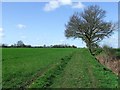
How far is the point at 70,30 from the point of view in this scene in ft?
226

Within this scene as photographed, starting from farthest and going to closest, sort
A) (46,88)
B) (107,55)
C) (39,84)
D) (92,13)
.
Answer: (92,13) < (107,55) < (39,84) < (46,88)

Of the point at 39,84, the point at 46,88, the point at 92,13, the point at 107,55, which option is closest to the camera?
the point at 46,88

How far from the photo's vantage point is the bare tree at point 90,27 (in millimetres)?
66750

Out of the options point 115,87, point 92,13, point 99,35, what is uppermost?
point 92,13

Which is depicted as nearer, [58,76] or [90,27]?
[58,76]

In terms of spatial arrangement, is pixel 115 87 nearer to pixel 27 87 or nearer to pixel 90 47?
pixel 27 87

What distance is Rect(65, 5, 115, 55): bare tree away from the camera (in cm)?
6675

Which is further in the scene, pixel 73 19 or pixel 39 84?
pixel 73 19

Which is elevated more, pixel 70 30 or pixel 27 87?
pixel 70 30

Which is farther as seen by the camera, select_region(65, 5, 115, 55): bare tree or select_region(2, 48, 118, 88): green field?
select_region(65, 5, 115, 55): bare tree

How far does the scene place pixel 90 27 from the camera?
66.5 metres

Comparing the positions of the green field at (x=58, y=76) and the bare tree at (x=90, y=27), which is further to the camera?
the bare tree at (x=90, y=27)

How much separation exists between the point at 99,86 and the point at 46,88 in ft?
8.32

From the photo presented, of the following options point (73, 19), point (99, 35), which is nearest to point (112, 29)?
point (99, 35)
